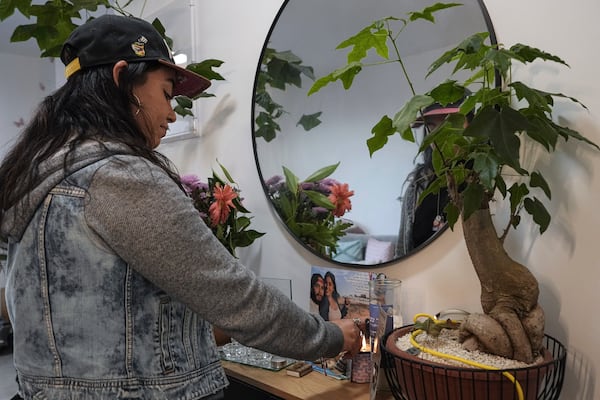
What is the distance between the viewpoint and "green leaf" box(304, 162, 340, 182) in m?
1.26

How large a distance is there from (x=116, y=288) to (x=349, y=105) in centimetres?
77

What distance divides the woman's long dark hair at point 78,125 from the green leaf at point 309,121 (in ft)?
1.91

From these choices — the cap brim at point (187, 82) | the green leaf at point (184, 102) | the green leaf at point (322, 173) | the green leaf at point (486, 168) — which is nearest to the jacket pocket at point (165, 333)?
the cap brim at point (187, 82)

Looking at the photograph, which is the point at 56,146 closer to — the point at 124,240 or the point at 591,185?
the point at 124,240

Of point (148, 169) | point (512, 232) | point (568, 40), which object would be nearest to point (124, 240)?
point (148, 169)

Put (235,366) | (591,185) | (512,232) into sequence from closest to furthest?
(591,185)
(512,232)
(235,366)

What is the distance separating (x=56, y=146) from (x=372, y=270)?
779 mm

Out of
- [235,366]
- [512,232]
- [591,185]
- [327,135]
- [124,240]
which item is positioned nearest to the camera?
[124,240]

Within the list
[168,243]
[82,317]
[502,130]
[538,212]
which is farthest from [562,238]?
[82,317]

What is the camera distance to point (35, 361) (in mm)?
717

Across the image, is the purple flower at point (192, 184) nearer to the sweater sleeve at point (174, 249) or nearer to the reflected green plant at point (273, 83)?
the reflected green plant at point (273, 83)

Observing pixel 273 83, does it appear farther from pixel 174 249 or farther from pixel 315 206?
pixel 174 249

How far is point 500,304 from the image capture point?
Answer: 80 cm

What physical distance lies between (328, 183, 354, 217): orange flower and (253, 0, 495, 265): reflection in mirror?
0.06ft
